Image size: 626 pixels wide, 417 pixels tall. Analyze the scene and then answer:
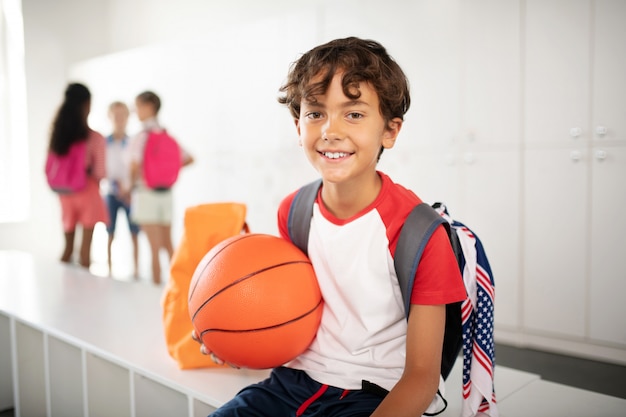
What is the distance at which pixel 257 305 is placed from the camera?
123cm

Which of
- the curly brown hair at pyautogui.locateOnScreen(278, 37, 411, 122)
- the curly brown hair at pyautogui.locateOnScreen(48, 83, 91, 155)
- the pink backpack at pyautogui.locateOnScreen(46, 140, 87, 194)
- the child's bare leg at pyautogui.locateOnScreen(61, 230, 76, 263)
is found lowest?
the child's bare leg at pyautogui.locateOnScreen(61, 230, 76, 263)

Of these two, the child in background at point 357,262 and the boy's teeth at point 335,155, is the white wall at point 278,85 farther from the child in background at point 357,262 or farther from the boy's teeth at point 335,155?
the boy's teeth at point 335,155

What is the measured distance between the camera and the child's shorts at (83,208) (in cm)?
388

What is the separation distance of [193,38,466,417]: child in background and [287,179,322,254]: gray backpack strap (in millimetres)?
50

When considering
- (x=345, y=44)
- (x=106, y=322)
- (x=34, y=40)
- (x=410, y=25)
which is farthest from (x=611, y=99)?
(x=34, y=40)

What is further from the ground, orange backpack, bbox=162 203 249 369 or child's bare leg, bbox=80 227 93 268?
orange backpack, bbox=162 203 249 369

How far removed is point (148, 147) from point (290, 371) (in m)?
2.95

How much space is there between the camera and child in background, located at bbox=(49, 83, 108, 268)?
381 cm

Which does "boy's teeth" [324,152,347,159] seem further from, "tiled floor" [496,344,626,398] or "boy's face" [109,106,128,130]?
"boy's face" [109,106,128,130]

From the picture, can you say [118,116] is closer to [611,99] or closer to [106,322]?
[106,322]

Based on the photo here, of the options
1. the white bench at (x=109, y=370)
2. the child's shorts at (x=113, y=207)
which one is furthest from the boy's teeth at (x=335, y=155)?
the child's shorts at (x=113, y=207)

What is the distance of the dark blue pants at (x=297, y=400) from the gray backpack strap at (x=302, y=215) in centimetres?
34

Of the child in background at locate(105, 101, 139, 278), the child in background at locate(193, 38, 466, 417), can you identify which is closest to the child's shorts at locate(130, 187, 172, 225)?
the child in background at locate(105, 101, 139, 278)

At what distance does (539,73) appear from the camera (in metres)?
2.75
